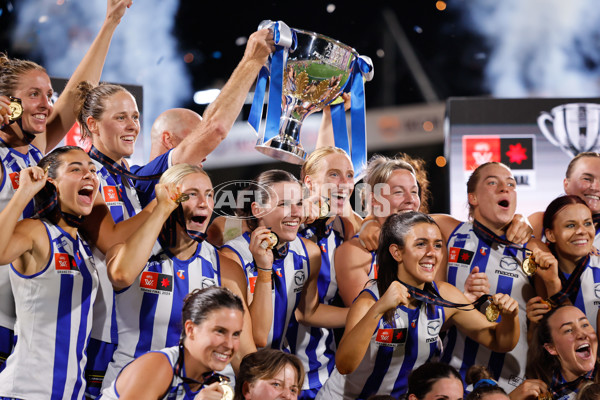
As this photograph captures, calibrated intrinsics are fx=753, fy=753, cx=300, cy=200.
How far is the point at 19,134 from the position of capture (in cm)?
310

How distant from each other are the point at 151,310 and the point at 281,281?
67 centimetres

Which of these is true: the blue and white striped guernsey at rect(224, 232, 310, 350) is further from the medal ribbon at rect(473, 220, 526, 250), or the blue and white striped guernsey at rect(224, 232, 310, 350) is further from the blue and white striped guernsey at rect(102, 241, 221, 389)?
the medal ribbon at rect(473, 220, 526, 250)

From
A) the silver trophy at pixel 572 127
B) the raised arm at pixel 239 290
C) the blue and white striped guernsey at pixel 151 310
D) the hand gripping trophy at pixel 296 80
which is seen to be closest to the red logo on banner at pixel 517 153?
the silver trophy at pixel 572 127

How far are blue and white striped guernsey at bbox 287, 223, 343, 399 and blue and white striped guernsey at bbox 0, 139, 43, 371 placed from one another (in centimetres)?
123

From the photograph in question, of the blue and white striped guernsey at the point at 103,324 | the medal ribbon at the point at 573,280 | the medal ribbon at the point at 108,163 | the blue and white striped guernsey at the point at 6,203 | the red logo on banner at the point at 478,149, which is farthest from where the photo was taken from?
the red logo on banner at the point at 478,149

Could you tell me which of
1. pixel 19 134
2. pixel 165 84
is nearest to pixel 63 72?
pixel 165 84

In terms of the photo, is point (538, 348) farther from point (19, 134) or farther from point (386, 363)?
point (19, 134)

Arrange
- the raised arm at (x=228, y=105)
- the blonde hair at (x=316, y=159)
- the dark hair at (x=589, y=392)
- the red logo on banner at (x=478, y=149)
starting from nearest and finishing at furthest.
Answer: the dark hair at (x=589, y=392) < the raised arm at (x=228, y=105) < the blonde hair at (x=316, y=159) < the red logo on banner at (x=478, y=149)

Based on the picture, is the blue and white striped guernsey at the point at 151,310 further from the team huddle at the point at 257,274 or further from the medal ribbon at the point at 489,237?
the medal ribbon at the point at 489,237

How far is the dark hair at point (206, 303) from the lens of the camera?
262 cm

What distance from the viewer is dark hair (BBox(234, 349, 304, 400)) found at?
2.72 m

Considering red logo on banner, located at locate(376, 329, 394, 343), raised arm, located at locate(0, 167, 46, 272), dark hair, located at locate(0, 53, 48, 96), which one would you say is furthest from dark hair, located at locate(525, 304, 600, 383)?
dark hair, located at locate(0, 53, 48, 96)

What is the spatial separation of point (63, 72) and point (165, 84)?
3.11 feet

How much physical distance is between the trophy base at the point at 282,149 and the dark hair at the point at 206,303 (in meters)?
0.64
